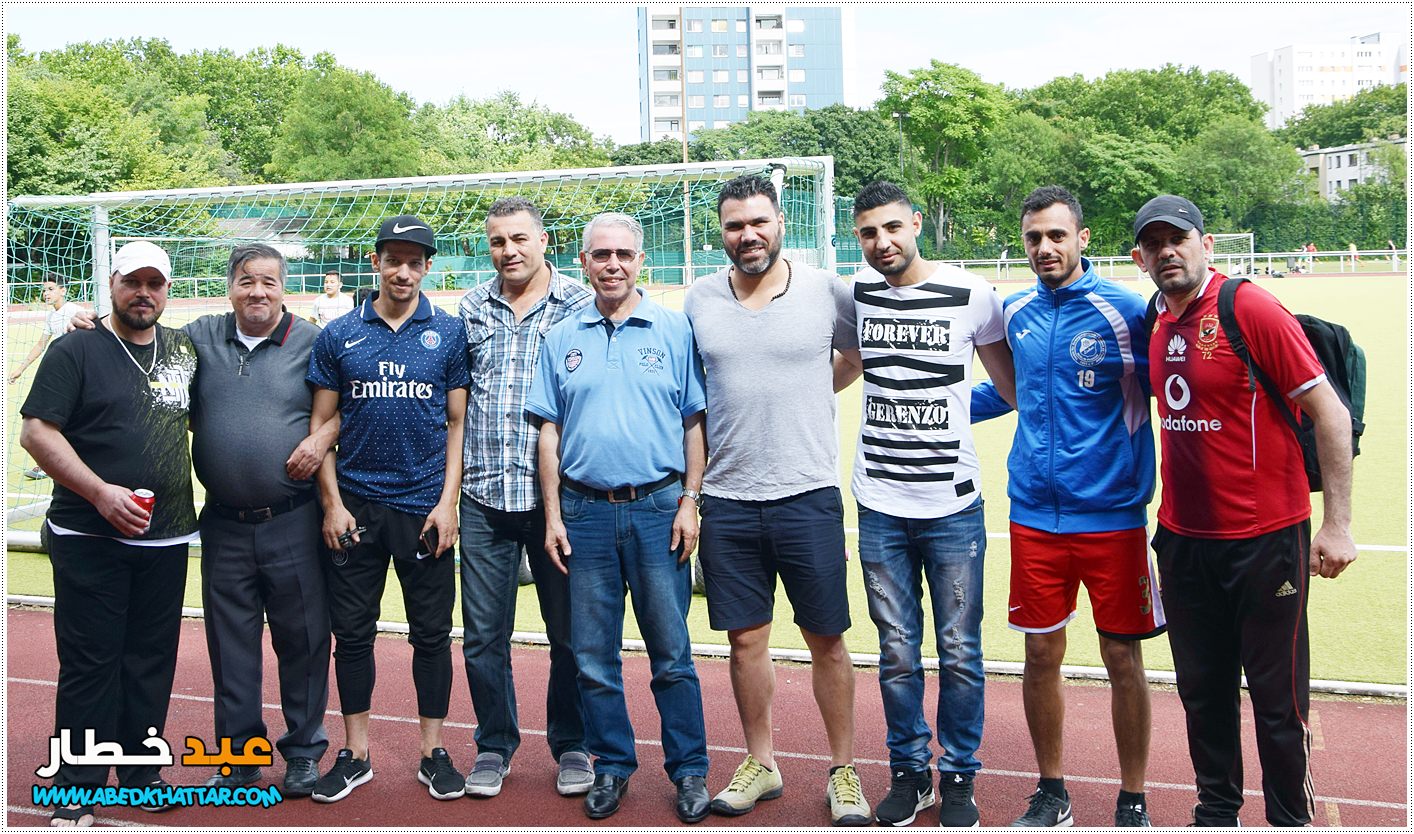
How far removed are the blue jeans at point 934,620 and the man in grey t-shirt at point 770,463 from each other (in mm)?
163

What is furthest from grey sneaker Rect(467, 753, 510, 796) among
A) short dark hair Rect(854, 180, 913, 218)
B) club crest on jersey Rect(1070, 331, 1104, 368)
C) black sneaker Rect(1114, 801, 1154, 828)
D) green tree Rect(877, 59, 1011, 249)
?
green tree Rect(877, 59, 1011, 249)

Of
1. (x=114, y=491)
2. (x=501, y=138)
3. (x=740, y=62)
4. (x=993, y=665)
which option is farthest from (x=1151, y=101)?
(x=114, y=491)

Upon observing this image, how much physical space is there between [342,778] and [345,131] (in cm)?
5452

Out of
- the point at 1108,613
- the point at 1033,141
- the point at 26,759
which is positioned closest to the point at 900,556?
the point at 1108,613

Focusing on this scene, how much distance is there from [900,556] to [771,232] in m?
1.25

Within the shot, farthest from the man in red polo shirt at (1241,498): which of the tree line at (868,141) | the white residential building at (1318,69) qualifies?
the white residential building at (1318,69)

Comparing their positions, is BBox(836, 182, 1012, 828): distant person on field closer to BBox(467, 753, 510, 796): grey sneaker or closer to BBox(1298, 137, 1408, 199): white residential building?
BBox(467, 753, 510, 796): grey sneaker

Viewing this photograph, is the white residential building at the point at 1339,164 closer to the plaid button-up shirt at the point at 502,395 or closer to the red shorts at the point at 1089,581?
the red shorts at the point at 1089,581

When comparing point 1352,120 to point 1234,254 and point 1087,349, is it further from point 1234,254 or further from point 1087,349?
point 1087,349

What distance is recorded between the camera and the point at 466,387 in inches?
180

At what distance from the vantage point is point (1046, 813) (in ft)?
13.3

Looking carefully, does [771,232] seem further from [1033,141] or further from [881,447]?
[1033,141]

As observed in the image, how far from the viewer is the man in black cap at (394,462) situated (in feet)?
14.6

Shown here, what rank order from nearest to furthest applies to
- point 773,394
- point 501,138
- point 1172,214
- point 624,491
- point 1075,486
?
point 1172,214, point 1075,486, point 773,394, point 624,491, point 501,138
